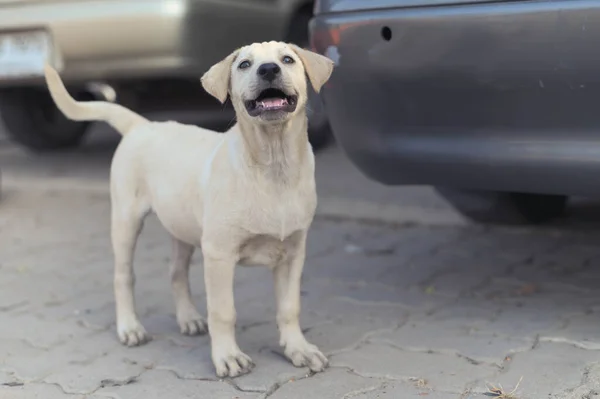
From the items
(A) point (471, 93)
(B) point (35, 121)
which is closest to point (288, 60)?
(A) point (471, 93)

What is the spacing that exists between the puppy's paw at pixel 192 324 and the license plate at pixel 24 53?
99.0 inches

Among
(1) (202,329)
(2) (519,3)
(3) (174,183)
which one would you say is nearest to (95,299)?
(1) (202,329)

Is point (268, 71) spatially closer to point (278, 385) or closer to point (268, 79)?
point (268, 79)

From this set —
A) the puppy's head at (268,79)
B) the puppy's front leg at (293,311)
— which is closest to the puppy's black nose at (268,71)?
the puppy's head at (268,79)

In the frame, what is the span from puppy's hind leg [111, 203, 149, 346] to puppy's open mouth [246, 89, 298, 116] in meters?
0.70

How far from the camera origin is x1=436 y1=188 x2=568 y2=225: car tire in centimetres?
379

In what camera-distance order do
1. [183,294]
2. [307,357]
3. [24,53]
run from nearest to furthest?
[307,357]
[183,294]
[24,53]

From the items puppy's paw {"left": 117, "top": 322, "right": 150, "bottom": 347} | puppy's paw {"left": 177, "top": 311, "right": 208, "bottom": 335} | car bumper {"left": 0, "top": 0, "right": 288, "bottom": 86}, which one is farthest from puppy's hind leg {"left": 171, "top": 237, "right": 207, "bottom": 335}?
car bumper {"left": 0, "top": 0, "right": 288, "bottom": 86}

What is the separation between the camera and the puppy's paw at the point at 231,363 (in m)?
2.40

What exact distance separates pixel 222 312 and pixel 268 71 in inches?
27.8

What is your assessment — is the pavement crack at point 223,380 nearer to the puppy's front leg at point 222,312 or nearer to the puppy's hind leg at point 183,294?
the puppy's front leg at point 222,312

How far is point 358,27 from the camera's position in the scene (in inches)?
104

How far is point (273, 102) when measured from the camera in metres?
2.26

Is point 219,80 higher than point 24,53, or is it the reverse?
point 219,80
